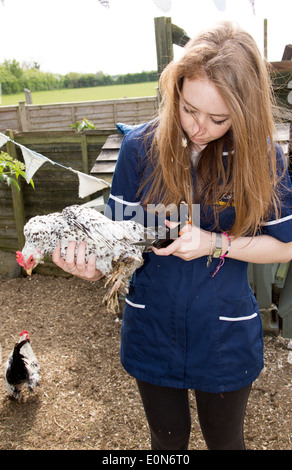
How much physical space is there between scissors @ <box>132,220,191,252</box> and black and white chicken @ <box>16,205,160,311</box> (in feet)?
0.07

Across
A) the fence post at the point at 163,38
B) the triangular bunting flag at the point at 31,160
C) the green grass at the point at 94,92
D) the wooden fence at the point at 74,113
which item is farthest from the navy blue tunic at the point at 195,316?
the green grass at the point at 94,92

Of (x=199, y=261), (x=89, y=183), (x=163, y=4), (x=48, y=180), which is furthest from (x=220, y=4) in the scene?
(x=48, y=180)

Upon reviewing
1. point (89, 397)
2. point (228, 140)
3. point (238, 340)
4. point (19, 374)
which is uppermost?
point (228, 140)

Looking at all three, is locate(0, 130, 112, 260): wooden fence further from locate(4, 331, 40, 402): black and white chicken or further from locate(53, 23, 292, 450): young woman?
locate(53, 23, 292, 450): young woman

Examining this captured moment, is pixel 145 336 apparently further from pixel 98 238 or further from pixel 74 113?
pixel 74 113

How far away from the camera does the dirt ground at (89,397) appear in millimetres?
2461

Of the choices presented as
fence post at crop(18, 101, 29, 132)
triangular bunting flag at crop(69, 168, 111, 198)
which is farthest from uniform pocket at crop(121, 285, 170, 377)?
fence post at crop(18, 101, 29, 132)

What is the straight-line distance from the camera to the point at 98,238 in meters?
1.57

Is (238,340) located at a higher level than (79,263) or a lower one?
lower

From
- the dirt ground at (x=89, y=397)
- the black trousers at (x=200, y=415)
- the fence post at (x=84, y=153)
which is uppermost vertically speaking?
the fence post at (x=84, y=153)

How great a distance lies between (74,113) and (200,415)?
1103cm

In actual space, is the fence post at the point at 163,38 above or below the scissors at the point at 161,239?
above

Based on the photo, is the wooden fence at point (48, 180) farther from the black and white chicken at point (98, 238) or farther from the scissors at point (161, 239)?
the scissors at point (161, 239)
